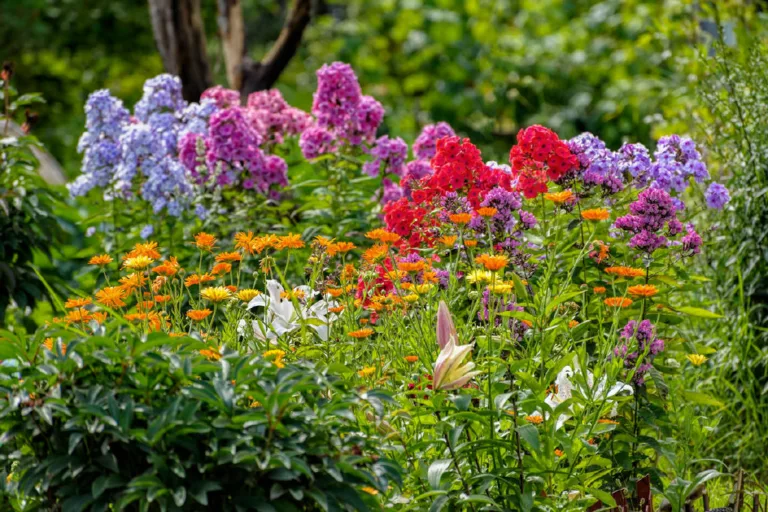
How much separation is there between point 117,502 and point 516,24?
10.7 metres

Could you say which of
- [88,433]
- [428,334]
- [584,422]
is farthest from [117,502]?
[584,422]

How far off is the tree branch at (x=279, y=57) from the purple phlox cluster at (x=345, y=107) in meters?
2.16

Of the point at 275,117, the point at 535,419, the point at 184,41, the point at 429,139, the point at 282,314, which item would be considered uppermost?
the point at 184,41

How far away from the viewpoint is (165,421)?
6.83 feet

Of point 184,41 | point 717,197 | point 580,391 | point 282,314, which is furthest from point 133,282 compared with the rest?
point 184,41

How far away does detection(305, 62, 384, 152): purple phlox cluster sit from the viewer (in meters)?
4.99

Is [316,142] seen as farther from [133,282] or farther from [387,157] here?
[133,282]

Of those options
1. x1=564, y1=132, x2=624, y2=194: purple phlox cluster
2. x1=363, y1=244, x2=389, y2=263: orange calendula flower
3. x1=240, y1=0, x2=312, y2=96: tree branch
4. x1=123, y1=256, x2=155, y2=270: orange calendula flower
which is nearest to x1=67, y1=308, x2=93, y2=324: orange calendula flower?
x1=123, y1=256, x2=155, y2=270: orange calendula flower

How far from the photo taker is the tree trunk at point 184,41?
268 inches

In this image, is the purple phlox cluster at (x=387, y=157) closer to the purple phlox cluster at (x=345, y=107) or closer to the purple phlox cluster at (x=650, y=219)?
the purple phlox cluster at (x=345, y=107)

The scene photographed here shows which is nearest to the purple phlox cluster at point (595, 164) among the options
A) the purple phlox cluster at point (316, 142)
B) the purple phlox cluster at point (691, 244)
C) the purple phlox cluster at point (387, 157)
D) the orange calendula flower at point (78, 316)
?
the purple phlox cluster at point (691, 244)

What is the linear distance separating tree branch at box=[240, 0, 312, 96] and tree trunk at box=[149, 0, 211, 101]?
12.4 inches

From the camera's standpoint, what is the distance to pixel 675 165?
3.49 m

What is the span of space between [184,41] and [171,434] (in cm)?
512
